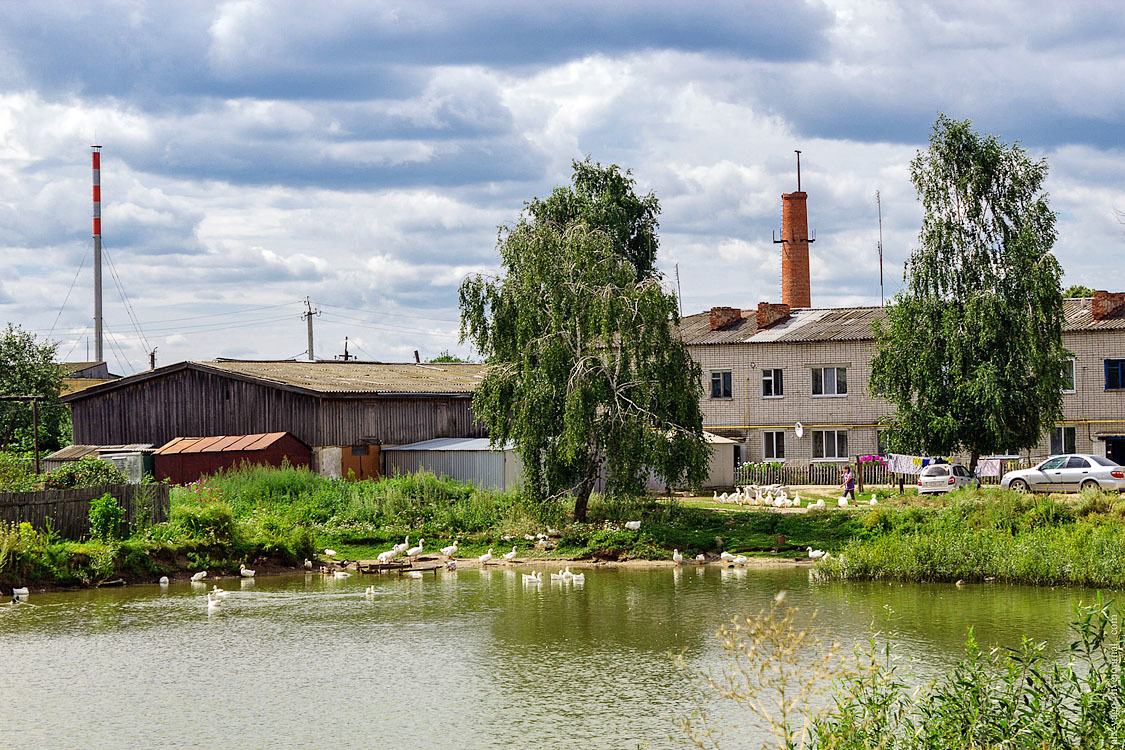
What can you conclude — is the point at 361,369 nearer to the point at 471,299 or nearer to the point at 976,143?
the point at 471,299

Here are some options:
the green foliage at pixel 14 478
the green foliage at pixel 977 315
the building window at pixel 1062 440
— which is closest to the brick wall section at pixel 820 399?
the building window at pixel 1062 440

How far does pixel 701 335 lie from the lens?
57.8 metres

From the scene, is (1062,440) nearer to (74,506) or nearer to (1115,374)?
(1115,374)

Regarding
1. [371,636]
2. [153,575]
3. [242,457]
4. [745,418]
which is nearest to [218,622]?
[371,636]

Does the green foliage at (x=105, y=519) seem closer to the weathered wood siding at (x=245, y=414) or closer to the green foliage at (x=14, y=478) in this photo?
the green foliage at (x=14, y=478)

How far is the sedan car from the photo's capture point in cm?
4041

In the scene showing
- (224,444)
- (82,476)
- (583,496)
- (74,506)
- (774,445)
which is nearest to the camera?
(74,506)

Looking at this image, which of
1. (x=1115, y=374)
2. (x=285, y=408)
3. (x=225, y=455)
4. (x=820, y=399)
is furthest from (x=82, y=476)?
(x=1115, y=374)

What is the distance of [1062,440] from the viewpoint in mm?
49531

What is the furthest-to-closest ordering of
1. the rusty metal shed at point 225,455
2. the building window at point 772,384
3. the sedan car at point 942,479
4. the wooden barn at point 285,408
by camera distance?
the building window at point 772,384
the wooden barn at point 285,408
the rusty metal shed at point 225,455
the sedan car at point 942,479

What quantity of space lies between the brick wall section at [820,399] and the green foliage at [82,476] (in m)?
27.7

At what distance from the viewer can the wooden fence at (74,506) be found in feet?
90.3

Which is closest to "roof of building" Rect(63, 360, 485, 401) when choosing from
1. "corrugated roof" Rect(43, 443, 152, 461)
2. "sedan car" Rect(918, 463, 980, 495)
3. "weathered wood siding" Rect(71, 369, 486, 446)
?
"weathered wood siding" Rect(71, 369, 486, 446)

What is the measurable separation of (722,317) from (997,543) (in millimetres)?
32445
